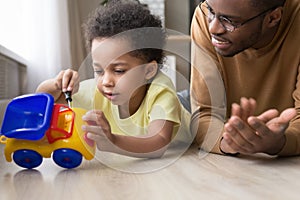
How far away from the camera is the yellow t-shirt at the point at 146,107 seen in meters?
1.06

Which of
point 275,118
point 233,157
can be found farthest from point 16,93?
point 275,118

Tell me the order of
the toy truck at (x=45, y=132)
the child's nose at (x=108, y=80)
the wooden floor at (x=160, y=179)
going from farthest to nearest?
the child's nose at (x=108, y=80)
the toy truck at (x=45, y=132)
the wooden floor at (x=160, y=179)

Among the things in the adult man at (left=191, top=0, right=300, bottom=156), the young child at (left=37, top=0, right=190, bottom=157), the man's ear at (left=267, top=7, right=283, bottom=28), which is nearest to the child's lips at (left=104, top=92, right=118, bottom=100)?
the young child at (left=37, top=0, right=190, bottom=157)

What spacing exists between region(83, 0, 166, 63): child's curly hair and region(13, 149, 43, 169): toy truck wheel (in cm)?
29

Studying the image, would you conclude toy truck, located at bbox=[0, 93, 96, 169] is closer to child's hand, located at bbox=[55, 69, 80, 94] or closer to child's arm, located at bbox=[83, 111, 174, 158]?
child's arm, located at bbox=[83, 111, 174, 158]

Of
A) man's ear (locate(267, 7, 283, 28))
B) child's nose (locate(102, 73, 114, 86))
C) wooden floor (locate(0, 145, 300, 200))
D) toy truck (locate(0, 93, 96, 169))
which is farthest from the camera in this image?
man's ear (locate(267, 7, 283, 28))

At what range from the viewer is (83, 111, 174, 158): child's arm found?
902 millimetres

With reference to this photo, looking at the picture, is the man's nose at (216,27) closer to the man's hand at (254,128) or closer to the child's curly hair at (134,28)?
the child's curly hair at (134,28)

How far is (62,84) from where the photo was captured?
42.7 inches

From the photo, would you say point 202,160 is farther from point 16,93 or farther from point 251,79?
Answer: point 16,93

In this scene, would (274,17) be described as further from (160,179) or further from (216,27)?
(160,179)

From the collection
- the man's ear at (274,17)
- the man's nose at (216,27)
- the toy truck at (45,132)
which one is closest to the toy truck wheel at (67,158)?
the toy truck at (45,132)

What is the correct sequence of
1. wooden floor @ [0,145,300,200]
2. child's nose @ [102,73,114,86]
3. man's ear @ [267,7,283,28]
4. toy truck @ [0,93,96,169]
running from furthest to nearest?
man's ear @ [267,7,283,28] → child's nose @ [102,73,114,86] → toy truck @ [0,93,96,169] → wooden floor @ [0,145,300,200]

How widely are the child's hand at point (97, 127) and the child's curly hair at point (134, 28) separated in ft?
0.63
